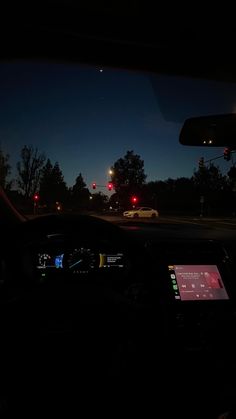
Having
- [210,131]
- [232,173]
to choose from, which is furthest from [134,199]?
[232,173]

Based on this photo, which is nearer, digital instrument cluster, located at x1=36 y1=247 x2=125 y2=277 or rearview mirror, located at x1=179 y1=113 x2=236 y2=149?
digital instrument cluster, located at x1=36 y1=247 x2=125 y2=277

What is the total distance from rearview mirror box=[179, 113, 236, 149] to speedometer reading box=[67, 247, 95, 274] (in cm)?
143

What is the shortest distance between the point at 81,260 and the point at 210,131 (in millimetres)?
1691

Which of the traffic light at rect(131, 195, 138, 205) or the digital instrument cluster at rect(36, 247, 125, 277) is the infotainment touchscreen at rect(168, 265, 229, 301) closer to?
the digital instrument cluster at rect(36, 247, 125, 277)

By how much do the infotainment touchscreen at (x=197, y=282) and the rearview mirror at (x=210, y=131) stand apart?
50.3 inches

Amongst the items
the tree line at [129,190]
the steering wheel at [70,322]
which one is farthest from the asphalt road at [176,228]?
the steering wheel at [70,322]

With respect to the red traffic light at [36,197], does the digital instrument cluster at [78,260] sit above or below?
below

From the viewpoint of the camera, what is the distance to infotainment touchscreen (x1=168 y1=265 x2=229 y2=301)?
10.7 feet

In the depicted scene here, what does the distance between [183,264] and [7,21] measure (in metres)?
2.64

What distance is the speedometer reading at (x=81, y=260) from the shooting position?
135 inches

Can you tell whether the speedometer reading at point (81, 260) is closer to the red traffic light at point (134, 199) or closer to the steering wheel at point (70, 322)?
the steering wheel at point (70, 322)

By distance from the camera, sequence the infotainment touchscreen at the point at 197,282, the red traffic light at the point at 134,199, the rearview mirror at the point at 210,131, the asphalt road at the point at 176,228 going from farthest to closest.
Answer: the asphalt road at the point at 176,228
the red traffic light at the point at 134,199
the rearview mirror at the point at 210,131
the infotainment touchscreen at the point at 197,282

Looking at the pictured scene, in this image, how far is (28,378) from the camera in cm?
222

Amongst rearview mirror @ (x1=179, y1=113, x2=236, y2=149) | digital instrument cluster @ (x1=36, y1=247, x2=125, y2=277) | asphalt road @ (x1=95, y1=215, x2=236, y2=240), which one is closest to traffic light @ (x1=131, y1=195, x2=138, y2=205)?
asphalt road @ (x1=95, y1=215, x2=236, y2=240)
